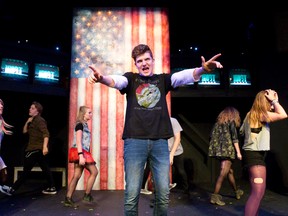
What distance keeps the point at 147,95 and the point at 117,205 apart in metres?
2.88

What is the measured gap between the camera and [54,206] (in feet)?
15.7

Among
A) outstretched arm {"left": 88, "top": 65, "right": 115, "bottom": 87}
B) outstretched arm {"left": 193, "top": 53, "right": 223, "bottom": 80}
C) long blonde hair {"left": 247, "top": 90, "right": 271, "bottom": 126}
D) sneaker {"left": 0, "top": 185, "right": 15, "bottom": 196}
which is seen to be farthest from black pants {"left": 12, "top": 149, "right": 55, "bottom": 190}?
outstretched arm {"left": 193, "top": 53, "right": 223, "bottom": 80}

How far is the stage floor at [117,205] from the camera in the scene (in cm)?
437

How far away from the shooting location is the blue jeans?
242 centimetres

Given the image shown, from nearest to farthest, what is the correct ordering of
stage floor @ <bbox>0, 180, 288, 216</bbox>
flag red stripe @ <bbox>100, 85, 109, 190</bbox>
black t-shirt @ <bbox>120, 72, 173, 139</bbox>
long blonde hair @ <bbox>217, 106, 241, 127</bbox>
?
black t-shirt @ <bbox>120, 72, 173, 139</bbox> → stage floor @ <bbox>0, 180, 288, 216</bbox> → long blonde hair @ <bbox>217, 106, 241, 127</bbox> → flag red stripe @ <bbox>100, 85, 109, 190</bbox>

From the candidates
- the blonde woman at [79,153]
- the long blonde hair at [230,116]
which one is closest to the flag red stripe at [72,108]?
the blonde woman at [79,153]

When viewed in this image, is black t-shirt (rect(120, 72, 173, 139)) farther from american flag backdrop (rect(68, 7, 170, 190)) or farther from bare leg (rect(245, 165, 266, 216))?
american flag backdrop (rect(68, 7, 170, 190))

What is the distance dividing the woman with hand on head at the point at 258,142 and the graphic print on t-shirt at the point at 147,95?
139cm

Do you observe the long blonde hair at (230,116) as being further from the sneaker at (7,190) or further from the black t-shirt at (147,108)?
the sneaker at (7,190)

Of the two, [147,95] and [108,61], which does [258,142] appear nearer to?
[147,95]

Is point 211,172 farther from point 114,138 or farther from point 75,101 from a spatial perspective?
point 75,101

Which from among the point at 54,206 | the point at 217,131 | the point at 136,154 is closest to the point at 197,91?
the point at 217,131

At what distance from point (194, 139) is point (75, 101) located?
355 centimetres

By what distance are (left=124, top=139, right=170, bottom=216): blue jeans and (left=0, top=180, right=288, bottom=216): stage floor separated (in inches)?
77.8
